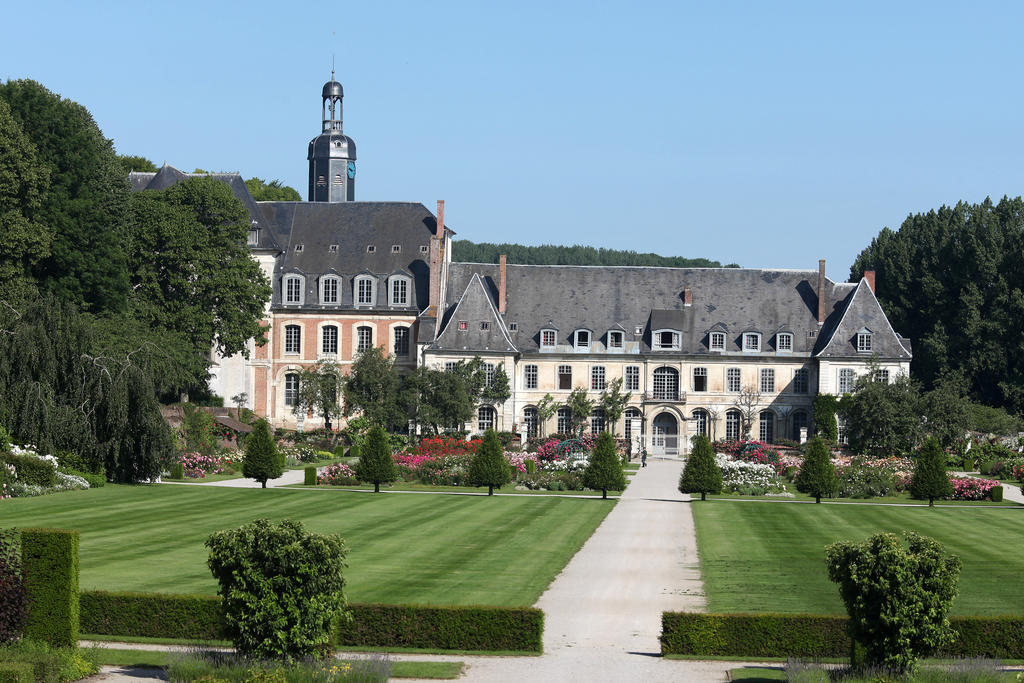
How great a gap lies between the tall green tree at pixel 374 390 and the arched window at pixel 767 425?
18.2 meters

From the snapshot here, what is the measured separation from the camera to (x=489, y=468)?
125 feet

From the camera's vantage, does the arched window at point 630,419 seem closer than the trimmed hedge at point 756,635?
No

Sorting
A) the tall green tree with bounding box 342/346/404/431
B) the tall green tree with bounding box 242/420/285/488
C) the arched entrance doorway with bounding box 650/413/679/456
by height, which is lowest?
the tall green tree with bounding box 242/420/285/488

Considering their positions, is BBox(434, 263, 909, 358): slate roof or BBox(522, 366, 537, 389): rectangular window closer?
BBox(522, 366, 537, 389): rectangular window

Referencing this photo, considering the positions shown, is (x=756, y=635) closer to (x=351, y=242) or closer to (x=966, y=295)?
(x=351, y=242)

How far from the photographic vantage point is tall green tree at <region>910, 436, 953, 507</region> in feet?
121

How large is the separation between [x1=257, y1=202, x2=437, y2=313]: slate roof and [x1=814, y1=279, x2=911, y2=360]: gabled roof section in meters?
20.5

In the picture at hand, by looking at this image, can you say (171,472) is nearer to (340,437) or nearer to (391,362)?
(340,437)

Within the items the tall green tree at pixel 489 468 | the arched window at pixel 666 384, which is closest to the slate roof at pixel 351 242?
the arched window at pixel 666 384

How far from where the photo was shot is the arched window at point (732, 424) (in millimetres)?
67750

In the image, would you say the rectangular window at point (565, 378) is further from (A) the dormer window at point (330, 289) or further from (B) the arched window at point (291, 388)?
(B) the arched window at point (291, 388)

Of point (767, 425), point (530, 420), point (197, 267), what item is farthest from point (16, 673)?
point (767, 425)

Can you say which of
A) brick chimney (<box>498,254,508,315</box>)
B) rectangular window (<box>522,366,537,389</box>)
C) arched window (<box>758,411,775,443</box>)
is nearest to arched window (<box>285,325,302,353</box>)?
brick chimney (<box>498,254,508,315</box>)

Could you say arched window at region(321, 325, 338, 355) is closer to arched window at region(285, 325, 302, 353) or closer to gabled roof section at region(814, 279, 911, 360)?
arched window at region(285, 325, 302, 353)
